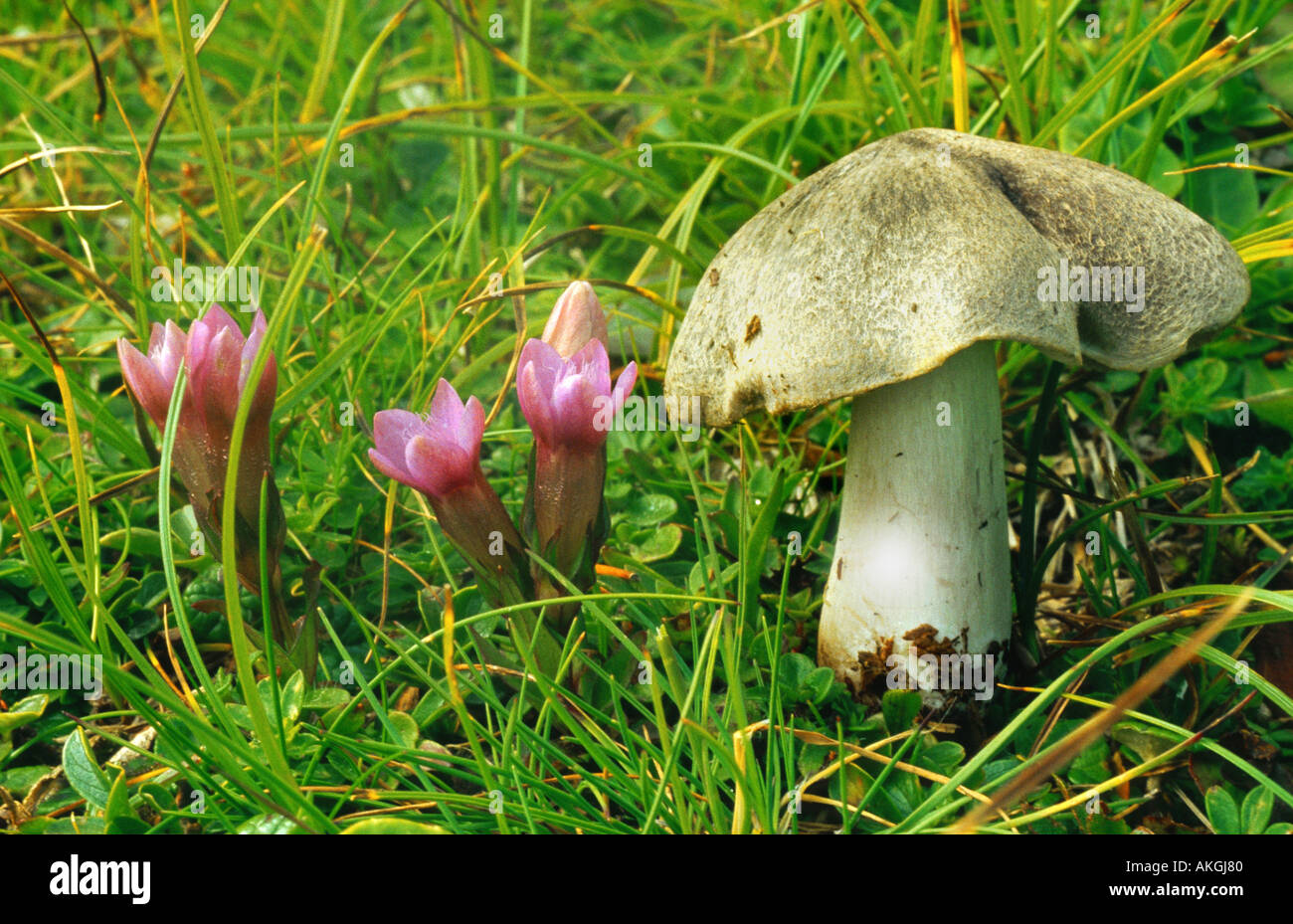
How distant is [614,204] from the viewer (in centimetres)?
356

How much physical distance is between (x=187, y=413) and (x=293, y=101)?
2.57 m

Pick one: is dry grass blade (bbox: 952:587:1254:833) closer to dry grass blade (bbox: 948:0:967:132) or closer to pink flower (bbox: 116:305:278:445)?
pink flower (bbox: 116:305:278:445)

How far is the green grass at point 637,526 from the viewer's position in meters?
1.70

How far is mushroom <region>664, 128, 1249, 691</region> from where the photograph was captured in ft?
5.17

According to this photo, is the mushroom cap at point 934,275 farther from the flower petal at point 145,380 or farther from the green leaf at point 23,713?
the green leaf at point 23,713

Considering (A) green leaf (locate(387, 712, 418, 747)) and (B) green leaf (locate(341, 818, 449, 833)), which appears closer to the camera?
(B) green leaf (locate(341, 818, 449, 833))

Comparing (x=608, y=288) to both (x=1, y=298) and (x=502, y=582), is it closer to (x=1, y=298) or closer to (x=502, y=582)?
(x=502, y=582)

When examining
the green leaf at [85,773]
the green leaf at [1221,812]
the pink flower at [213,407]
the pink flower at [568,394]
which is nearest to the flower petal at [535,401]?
the pink flower at [568,394]

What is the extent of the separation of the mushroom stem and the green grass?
0.14m
